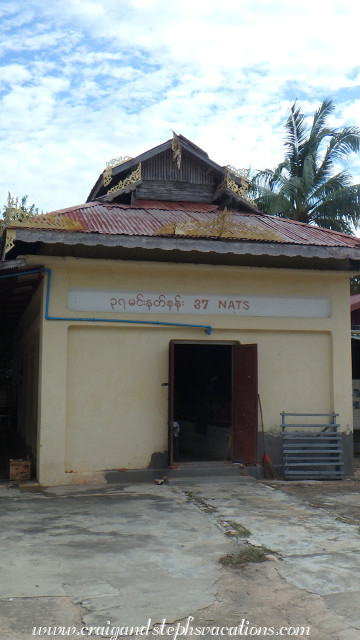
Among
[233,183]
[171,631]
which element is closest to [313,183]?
[233,183]

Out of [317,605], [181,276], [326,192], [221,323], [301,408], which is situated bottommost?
[317,605]

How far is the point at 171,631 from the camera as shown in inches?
179

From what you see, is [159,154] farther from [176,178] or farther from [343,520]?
[343,520]

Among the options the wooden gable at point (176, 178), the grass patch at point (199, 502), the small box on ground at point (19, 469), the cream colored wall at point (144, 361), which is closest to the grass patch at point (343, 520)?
the grass patch at point (199, 502)

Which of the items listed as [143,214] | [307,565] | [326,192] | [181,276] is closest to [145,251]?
Answer: [181,276]

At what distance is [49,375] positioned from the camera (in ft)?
33.8

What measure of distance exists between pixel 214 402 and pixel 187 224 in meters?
5.55

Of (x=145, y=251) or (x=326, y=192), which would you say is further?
(x=326, y=192)

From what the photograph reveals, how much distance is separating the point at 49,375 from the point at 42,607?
565 centimetres

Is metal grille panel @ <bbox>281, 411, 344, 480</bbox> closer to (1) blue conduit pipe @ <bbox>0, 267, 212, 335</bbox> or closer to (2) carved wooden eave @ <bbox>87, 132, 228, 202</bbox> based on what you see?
(1) blue conduit pipe @ <bbox>0, 267, 212, 335</bbox>

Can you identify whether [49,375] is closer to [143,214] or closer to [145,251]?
[145,251]

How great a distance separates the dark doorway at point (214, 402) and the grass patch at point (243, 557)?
4364 millimetres

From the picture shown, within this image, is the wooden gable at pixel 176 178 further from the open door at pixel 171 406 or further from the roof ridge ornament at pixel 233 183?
the open door at pixel 171 406

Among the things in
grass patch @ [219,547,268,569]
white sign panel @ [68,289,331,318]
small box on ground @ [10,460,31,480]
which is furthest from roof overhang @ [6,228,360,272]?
grass patch @ [219,547,268,569]
